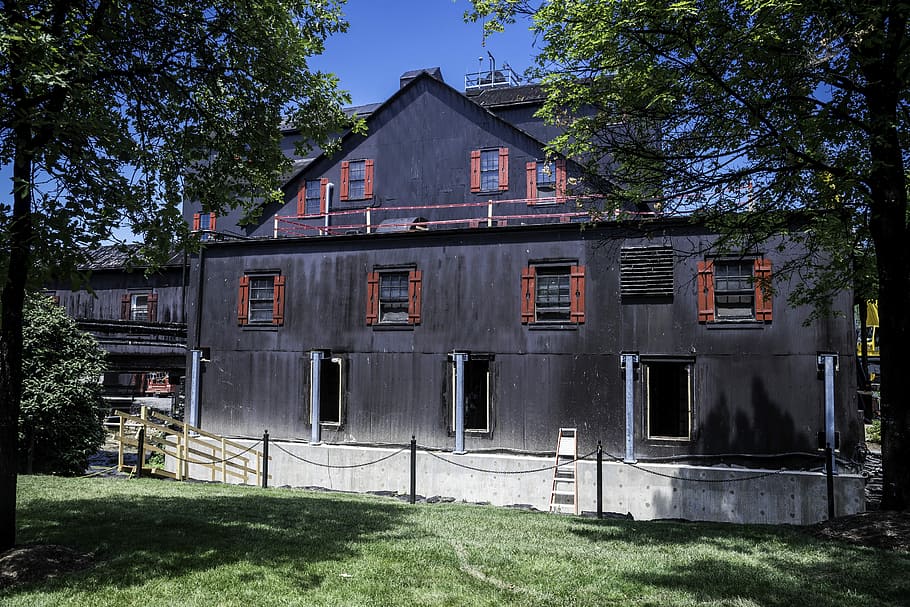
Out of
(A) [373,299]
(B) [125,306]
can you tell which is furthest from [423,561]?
(B) [125,306]

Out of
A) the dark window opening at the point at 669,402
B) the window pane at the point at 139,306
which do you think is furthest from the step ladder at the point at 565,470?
the window pane at the point at 139,306

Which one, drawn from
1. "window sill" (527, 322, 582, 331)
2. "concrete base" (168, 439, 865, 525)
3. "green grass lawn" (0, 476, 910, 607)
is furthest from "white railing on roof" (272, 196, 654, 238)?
"green grass lawn" (0, 476, 910, 607)

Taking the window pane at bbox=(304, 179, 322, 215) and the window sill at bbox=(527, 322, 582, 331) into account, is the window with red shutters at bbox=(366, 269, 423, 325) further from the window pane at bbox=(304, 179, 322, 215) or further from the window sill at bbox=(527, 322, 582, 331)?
the window pane at bbox=(304, 179, 322, 215)

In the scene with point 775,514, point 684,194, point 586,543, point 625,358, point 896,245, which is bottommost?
point 775,514

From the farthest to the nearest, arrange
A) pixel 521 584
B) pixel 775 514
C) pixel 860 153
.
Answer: pixel 775 514 → pixel 860 153 → pixel 521 584

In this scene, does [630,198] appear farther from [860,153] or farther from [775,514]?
[775,514]

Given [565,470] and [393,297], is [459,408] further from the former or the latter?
[393,297]

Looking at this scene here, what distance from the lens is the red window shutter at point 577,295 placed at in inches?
734

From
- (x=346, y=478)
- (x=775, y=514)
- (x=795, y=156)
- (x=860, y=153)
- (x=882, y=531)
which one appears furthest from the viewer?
(x=346, y=478)

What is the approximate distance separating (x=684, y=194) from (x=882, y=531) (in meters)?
5.30

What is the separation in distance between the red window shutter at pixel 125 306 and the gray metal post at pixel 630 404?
26.3m

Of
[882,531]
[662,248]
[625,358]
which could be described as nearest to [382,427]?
A: [625,358]

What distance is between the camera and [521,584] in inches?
267

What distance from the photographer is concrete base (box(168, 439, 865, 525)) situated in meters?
Result: 16.3
